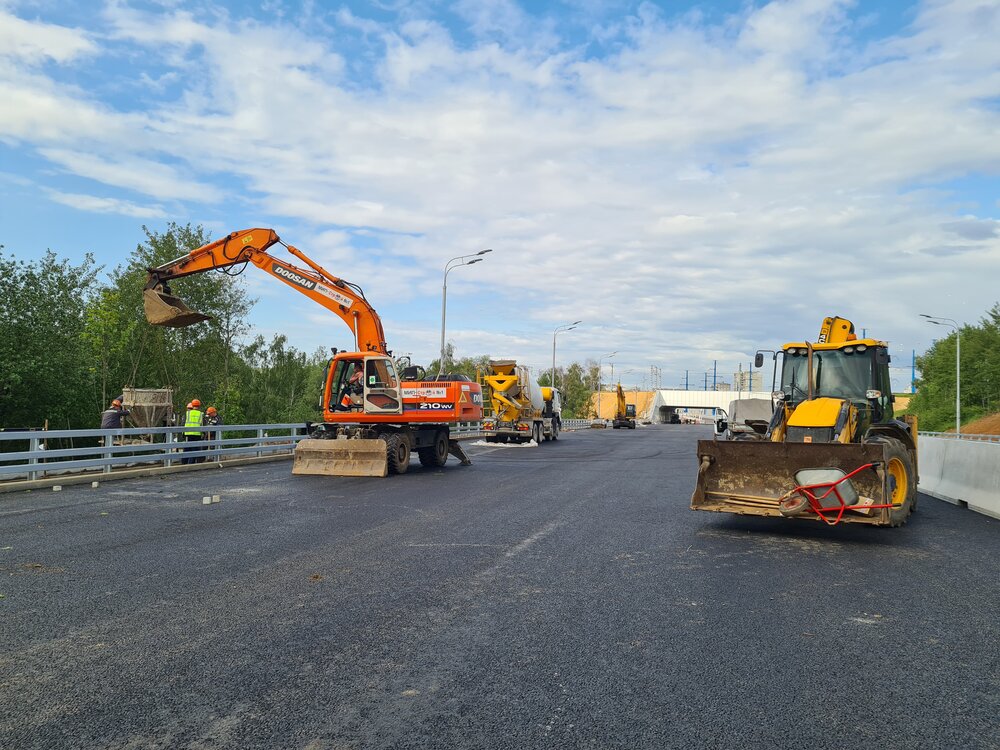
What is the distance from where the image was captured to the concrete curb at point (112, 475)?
12969mm

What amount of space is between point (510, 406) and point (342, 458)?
16.0m

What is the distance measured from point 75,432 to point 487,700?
13.2 meters

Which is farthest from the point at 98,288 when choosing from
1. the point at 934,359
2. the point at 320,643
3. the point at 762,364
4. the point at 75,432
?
the point at 934,359

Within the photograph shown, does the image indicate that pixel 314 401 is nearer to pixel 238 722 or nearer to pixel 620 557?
pixel 620 557

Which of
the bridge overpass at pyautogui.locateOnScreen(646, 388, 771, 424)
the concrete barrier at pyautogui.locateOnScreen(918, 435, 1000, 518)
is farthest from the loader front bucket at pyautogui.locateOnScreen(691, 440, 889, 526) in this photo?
the bridge overpass at pyautogui.locateOnScreen(646, 388, 771, 424)

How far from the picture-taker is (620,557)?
759 cm

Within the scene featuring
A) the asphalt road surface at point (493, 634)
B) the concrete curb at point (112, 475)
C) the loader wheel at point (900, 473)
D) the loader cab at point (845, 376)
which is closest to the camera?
the asphalt road surface at point (493, 634)

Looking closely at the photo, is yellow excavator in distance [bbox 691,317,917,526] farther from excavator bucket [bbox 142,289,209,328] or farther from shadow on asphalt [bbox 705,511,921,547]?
excavator bucket [bbox 142,289,209,328]

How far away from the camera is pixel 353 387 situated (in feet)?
57.0

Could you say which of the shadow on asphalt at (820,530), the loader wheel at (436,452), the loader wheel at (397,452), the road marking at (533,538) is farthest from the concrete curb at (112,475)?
the shadow on asphalt at (820,530)

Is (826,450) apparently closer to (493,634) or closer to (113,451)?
(493,634)

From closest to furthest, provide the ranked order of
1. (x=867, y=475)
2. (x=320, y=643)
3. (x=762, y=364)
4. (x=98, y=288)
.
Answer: (x=320, y=643)
(x=867, y=475)
(x=762, y=364)
(x=98, y=288)

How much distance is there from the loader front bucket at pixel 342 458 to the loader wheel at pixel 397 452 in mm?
274

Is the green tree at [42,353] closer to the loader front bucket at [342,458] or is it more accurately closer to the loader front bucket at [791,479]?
the loader front bucket at [342,458]
